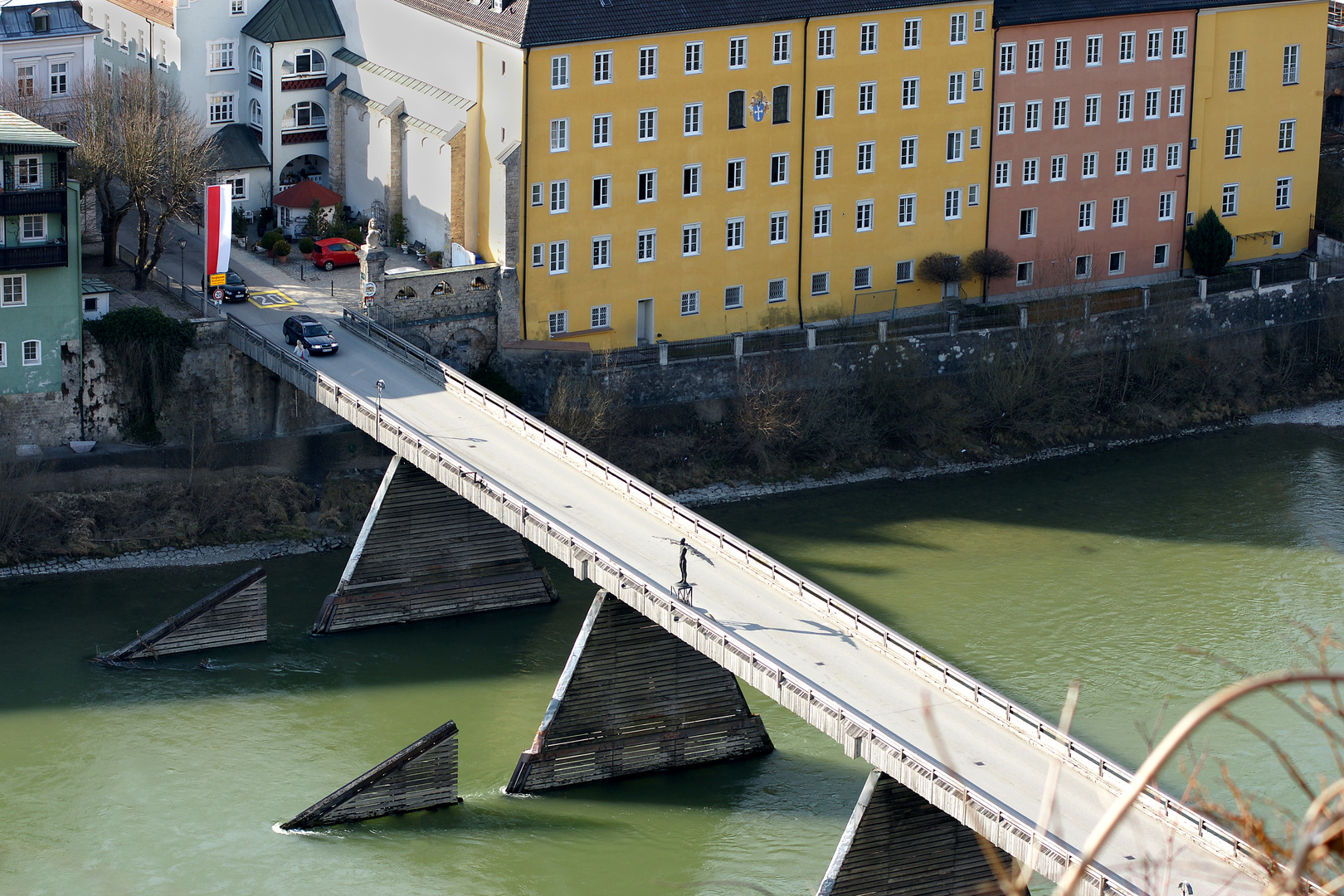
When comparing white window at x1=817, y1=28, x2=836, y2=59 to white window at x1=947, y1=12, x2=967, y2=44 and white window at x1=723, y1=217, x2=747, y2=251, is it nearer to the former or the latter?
white window at x1=947, y1=12, x2=967, y2=44

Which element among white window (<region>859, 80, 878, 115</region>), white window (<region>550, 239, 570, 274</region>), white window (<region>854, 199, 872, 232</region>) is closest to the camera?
white window (<region>550, 239, 570, 274</region>)

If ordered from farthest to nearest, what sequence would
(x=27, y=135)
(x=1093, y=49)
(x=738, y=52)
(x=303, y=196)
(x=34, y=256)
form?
(x=1093, y=49) < (x=303, y=196) < (x=738, y=52) < (x=34, y=256) < (x=27, y=135)

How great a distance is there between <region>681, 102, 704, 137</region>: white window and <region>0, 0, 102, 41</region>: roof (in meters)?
23.4

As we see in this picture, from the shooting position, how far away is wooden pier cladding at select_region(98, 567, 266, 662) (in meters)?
48.0

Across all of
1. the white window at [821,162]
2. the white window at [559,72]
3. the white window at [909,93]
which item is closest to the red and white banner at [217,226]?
the white window at [559,72]

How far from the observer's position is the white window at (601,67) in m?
61.4

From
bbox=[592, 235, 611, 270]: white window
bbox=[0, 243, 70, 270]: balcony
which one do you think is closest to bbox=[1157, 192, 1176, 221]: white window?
bbox=[592, 235, 611, 270]: white window

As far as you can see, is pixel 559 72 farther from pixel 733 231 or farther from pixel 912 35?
pixel 912 35

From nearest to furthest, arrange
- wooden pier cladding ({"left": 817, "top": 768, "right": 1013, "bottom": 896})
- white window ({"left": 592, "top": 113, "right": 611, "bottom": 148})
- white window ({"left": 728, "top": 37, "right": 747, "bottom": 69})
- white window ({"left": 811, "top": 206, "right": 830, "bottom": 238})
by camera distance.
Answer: wooden pier cladding ({"left": 817, "top": 768, "right": 1013, "bottom": 896}) < white window ({"left": 592, "top": 113, "right": 611, "bottom": 148}) < white window ({"left": 728, "top": 37, "right": 747, "bottom": 69}) < white window ({"left": 811, "top": 206, "right": 830, "bottom": 238})

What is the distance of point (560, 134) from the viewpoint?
6184cm

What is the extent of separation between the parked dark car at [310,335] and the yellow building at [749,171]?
881 centimetres

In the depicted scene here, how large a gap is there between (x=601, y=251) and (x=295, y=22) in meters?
15.1

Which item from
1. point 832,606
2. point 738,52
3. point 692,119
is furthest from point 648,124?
point 832,606

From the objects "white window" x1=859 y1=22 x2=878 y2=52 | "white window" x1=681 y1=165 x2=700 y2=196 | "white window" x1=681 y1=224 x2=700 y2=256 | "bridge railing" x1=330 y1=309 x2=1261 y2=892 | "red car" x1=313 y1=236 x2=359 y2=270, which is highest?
"white window" x1=859 y1=22 x2=878 y2=52
